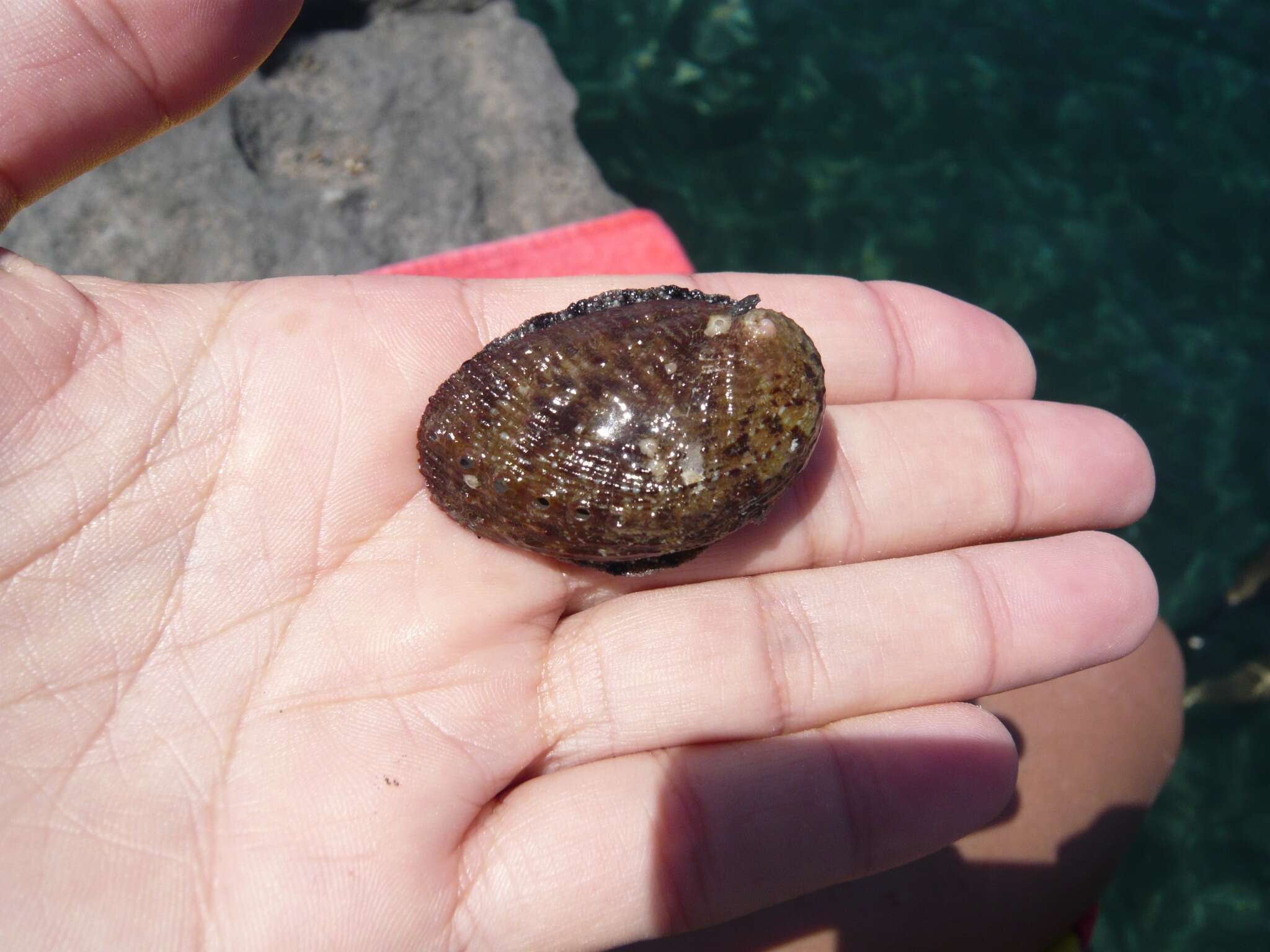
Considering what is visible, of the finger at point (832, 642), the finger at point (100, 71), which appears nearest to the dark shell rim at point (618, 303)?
the finger at point (832, 642)

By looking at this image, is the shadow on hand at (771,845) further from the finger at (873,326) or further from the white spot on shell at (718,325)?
the finger at (873,326)

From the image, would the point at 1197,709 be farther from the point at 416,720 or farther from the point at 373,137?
the point at 373,137

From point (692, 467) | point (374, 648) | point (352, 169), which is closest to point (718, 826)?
point (692, 467)

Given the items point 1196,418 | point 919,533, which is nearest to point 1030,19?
point 1196,418

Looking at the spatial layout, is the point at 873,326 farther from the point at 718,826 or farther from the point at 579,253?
the point at 579,253

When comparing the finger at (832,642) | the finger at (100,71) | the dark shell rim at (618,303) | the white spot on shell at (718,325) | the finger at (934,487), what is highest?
the finger at (100,71)
